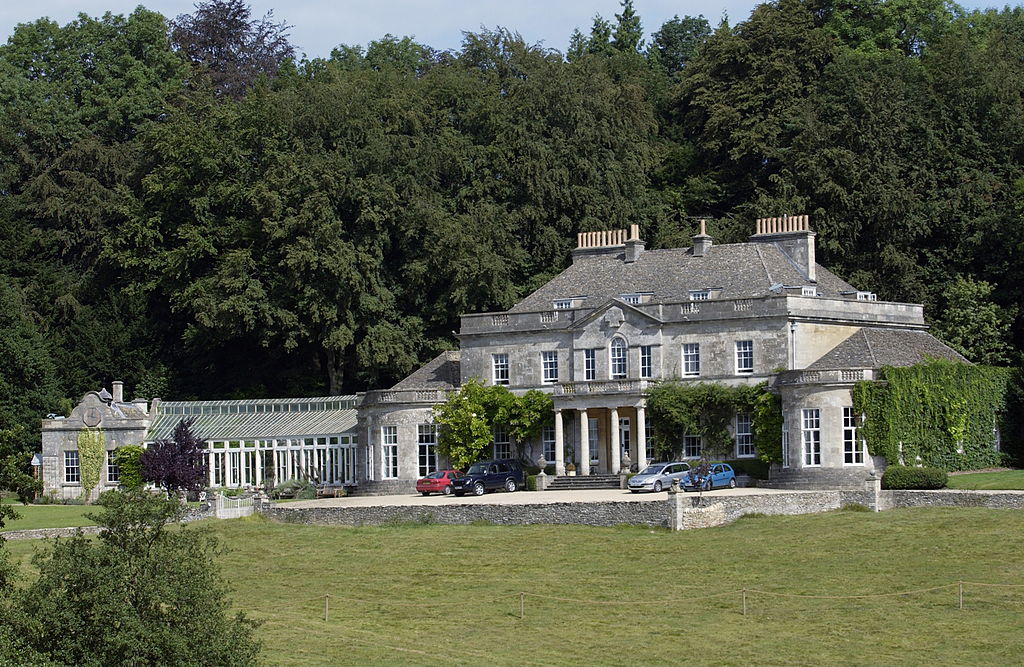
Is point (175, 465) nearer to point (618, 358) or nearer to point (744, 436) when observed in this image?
point (618, 358)

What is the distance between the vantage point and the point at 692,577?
1641 inches

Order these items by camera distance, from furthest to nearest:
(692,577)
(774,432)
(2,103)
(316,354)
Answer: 1. (2,103)
2. (316,354)
3. (774,432)
4. (692,577)

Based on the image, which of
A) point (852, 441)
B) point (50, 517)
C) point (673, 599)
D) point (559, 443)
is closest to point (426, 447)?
point (559, 443)

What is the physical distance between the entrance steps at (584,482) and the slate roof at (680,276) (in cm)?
633

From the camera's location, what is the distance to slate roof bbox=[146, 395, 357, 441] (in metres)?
67.4

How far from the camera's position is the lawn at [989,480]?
166ft

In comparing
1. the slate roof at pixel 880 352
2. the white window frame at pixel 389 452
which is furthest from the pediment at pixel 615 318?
the white window frame at pixel 389 452

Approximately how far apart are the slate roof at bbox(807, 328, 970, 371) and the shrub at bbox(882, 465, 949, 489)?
4.69 m

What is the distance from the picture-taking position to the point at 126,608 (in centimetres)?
3027

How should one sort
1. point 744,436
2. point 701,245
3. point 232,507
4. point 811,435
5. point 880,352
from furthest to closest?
point 701,245
point 744,436
point 880,352
point 811,435
point 232,507

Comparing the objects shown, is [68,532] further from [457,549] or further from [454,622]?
[454,622]

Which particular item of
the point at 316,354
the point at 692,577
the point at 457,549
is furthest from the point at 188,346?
the point at 692,577

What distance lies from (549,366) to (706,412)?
19.8ft

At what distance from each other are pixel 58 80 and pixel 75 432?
2736 cm
